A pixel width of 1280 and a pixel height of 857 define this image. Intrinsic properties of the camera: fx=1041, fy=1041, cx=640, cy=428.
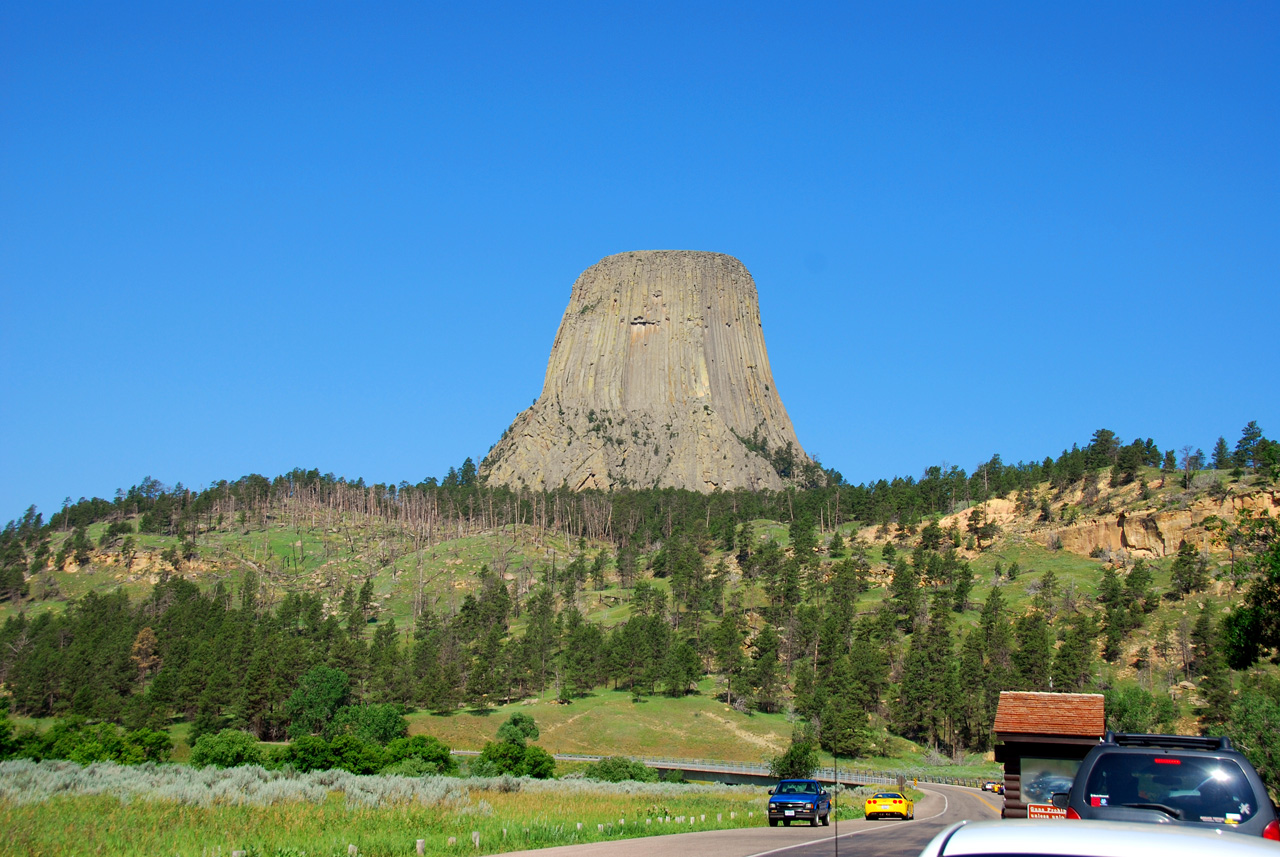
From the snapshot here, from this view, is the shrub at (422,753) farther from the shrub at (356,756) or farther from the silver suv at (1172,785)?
the silver suv at (1172,785)

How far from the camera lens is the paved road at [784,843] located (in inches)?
832

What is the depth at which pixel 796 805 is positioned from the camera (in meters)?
32.1

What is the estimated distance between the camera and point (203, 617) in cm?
10831

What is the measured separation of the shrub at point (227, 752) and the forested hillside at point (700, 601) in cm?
2067

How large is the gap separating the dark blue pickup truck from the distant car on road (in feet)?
96.1

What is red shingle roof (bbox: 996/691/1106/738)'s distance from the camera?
23969mm

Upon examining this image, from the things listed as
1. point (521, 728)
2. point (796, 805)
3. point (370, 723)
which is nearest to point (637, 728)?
point (521, 728)

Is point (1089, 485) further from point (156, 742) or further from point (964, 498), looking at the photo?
point (156, 742)

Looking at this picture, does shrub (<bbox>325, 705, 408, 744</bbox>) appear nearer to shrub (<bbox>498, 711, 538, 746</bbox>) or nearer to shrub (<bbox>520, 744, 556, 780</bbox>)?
shrub (<bbox>498, 711, 538, 746</bbox>)

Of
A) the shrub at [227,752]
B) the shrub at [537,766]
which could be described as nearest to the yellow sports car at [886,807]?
the shrub at [537,766]

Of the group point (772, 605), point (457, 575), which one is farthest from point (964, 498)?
point (457, 575)

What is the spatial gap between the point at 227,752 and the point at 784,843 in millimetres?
47265

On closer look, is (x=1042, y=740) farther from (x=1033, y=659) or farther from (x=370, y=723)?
(x=370, y=723)

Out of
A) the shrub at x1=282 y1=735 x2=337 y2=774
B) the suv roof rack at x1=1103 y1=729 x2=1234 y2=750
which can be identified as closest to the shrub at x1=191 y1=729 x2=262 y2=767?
the shrub at x1=282 y1=735 x2=337 y2=774
